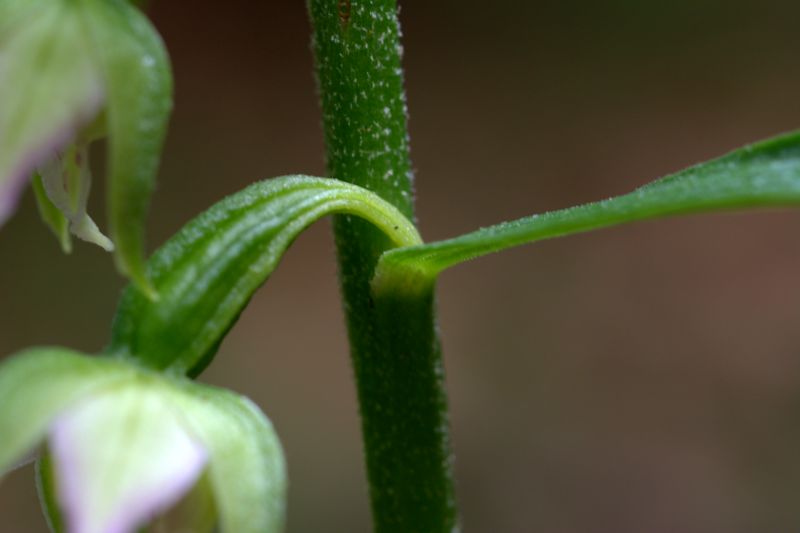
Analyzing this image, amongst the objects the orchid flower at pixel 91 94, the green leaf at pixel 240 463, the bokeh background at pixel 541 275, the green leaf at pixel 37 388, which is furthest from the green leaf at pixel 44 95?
the bokeh background at pixel 541 275

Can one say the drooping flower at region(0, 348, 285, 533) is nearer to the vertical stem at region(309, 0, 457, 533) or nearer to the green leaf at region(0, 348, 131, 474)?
the green leaf at region(0, 348, 131, 474)

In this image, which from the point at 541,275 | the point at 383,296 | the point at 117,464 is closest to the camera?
the point at 117,464

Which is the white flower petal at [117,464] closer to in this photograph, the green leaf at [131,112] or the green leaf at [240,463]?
the green leaf at [240,463]

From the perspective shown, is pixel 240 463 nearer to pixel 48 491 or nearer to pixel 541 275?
pixel 48 491

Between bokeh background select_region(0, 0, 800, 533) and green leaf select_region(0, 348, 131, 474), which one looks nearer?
green leaf select_region(0, 348, 131, 474)

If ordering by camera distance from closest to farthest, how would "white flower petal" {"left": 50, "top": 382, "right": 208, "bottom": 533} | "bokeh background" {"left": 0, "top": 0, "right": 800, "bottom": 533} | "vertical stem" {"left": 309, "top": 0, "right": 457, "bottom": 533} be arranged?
1. "white flower petal" {"left": 50, "top": 382, "right": 208, "bottom": 533}
2. "vertical stem" {"left": 309, "top": 0, "right": 457, "bottom": 533}
3. "bokeh background" {"left": 0, "top": 0, "right": 800, "bottom": 533}

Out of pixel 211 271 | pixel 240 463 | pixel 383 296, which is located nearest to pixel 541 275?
pixel 383 296

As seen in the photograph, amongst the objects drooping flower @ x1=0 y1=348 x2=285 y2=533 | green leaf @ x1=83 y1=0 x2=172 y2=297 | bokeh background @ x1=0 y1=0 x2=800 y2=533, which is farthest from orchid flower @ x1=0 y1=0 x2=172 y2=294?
bokeh background @ x1=0 y1=0 x2=800 y2=533
